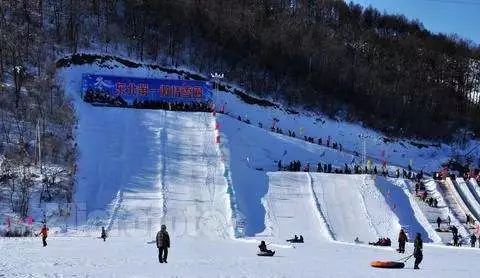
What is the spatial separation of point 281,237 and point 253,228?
2.28 m

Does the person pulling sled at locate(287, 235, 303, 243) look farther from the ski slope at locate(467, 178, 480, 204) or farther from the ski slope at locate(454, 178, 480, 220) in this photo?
the ski slope at locate(467, 178, 480, 204)

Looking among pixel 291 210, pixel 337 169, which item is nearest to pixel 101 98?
pixel 337 169

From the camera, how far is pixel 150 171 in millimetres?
41406

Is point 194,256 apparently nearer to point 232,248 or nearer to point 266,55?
point 232,248

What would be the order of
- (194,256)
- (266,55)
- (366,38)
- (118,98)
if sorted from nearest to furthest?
1. (194,256)
2. (118,98)
3. (266,55)
4. (366,38)

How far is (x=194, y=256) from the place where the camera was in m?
21.8

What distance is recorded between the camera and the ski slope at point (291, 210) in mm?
33938

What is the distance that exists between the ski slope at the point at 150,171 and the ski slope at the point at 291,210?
2.59 meters

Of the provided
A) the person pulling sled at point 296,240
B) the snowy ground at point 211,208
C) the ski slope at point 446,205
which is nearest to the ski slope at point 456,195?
the ski slope at point 446,205

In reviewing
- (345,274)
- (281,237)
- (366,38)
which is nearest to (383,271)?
(345,274)

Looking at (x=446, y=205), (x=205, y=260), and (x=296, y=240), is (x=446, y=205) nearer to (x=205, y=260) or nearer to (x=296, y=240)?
(x=296, y=240)

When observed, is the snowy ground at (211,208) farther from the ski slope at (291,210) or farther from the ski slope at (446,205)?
the ski slope at (446,205)

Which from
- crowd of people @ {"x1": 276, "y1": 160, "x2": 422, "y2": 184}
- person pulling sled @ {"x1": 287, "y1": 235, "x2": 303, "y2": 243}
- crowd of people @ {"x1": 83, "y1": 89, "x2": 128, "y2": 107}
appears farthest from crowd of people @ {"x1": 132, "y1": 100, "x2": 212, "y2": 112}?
person pulling sled @ {"x1": 287, "y1": 235, "x2": 303, "y2": 243}

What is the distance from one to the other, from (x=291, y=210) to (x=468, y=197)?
1333 centimetres
